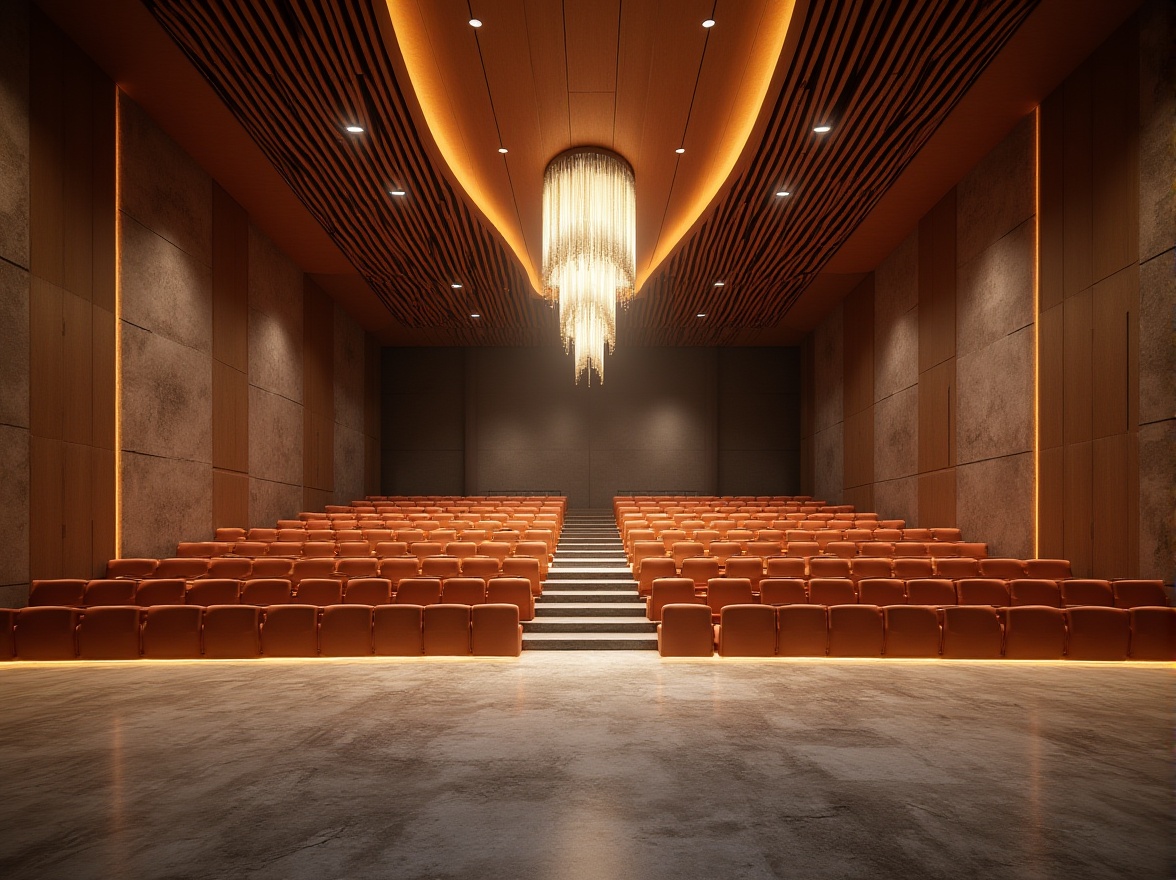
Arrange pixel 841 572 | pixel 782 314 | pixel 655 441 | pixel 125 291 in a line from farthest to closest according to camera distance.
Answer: pixel 655 441 → pixel 782 314 → pixel 125 291 → pixel 841 572

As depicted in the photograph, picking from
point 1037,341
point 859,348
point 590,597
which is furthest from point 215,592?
point 859,348

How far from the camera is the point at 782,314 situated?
14969 millimetres

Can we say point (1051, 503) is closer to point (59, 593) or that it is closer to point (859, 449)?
point (859, 449)

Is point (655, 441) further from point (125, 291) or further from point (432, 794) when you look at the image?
point (432, 794)

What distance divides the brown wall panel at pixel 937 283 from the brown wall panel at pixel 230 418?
9316 millimetres

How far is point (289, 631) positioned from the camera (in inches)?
229

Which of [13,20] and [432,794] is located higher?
[13,20]

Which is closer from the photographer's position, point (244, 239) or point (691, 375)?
point (244, 239)

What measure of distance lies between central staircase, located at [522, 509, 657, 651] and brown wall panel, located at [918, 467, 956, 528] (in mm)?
4146

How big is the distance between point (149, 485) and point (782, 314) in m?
11.2

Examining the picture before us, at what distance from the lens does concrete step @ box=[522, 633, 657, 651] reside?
6.21 m

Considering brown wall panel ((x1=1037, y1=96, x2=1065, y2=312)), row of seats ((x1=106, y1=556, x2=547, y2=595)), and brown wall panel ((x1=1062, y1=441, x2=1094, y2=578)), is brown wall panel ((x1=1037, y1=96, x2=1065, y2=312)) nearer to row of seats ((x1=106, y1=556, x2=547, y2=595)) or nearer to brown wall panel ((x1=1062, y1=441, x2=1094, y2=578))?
brown wall panel ((x1=1062, y1=441, x2=1094, y2=578))

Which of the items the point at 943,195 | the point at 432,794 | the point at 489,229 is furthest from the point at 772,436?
the point at 432,794

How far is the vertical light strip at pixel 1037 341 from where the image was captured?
25.9 feet
